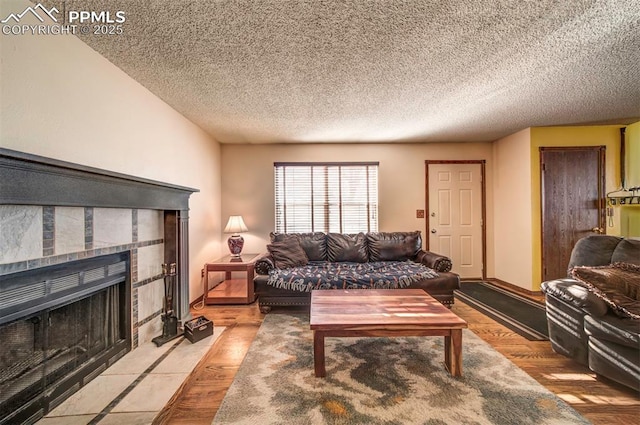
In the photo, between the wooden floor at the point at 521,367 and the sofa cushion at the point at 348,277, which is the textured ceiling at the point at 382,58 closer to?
the sofa cushion at the point at 348,277

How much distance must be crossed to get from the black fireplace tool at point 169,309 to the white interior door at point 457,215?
153 inches

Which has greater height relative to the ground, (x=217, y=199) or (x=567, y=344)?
(x=217, y=199)

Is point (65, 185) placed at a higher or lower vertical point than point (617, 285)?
higher

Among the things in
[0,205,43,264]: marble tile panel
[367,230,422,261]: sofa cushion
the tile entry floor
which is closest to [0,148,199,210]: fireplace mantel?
[0,205,43,264]: marble tile panel

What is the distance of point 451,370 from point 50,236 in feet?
8.99

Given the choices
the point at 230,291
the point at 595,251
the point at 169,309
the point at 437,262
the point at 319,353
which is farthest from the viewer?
the point at 230,291

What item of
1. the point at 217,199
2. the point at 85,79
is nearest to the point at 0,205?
the point at 85,79

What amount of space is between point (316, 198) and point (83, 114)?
3.13 meters

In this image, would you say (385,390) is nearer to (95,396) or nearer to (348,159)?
(95,396)

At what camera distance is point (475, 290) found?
3895 mm

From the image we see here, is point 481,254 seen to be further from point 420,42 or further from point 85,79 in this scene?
point 85,79

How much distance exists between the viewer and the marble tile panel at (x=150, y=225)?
2273 mm

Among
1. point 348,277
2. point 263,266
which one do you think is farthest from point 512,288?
point 263,266

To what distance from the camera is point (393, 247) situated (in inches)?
150
